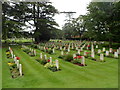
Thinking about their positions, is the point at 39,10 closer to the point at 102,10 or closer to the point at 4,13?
the point at 4,13

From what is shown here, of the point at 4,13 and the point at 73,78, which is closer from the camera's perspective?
the point at 73,78

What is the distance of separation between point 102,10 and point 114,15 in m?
1.83

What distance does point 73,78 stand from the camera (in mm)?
7219

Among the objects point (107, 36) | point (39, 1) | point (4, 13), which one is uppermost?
point (39, 1)

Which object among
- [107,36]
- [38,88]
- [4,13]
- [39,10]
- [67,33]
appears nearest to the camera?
[38,88]

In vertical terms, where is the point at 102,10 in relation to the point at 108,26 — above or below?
above

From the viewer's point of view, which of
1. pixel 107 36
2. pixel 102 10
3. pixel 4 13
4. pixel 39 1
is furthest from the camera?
pixel 39 1

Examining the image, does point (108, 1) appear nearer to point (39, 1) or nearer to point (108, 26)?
point (108, 26)

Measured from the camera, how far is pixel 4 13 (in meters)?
27.4

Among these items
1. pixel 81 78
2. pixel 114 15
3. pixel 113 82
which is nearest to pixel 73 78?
pixel 81 78

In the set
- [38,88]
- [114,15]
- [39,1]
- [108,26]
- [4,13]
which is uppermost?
[39,1]

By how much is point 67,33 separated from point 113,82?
149 ft

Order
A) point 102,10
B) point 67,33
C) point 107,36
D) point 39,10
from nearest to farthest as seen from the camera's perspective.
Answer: point 107,36 → point 102,10 → point 39,10 → point 67,33

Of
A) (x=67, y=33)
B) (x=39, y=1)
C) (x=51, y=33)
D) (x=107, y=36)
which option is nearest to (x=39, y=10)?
(x=39, y=1)
